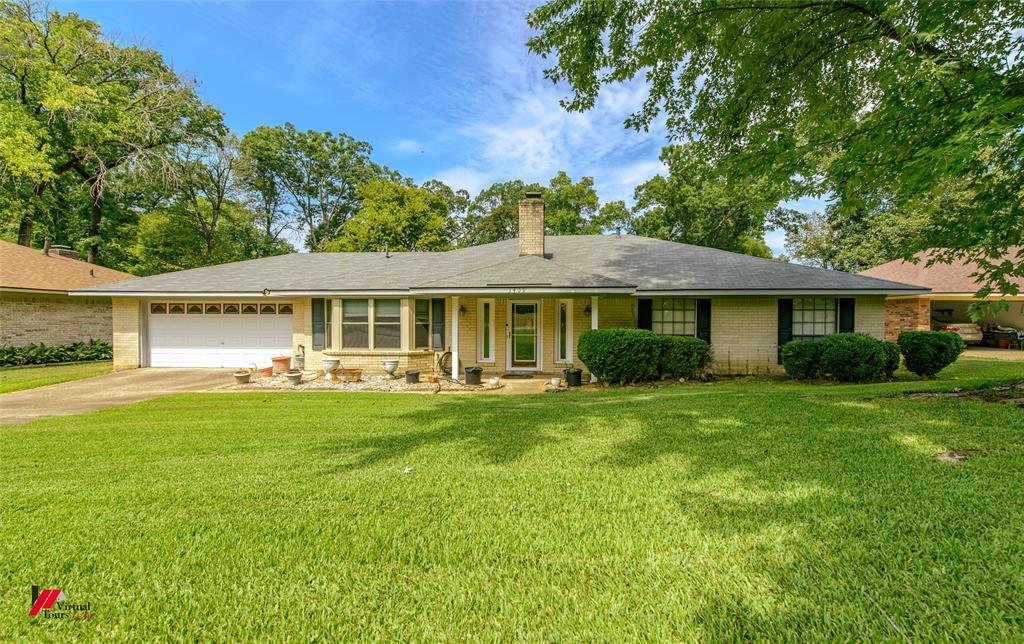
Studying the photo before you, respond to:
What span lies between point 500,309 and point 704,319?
19.2ft

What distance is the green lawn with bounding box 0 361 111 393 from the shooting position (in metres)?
9.86

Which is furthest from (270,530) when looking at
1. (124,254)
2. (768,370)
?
(124,254)

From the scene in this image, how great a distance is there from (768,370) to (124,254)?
3441cm

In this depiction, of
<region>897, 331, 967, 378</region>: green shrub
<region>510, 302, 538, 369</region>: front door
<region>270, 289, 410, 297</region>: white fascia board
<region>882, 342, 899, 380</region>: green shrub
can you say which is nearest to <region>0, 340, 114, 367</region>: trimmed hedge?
<region>270, 289, 410, 297</region>: white fascia board

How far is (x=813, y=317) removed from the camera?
1113 centimetres

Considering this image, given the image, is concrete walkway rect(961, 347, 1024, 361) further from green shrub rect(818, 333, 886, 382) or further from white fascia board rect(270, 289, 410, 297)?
white fascia board rect(270, 289, 410, 297)

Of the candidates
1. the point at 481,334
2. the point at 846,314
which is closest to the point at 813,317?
the point at 846,314

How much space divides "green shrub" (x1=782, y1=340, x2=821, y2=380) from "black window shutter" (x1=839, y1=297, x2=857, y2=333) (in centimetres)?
245

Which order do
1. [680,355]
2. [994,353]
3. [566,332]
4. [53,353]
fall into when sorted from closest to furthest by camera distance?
[680,355], [566,332], [53,353], [994,353]

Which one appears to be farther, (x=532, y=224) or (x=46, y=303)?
(x=46, y=303)

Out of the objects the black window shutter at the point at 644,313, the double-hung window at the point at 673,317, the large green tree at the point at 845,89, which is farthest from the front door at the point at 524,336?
the large green tree at the point at 845,89

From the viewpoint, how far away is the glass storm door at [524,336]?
38.8 ft

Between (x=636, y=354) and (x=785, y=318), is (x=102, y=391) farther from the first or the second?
(x=785, y=318)

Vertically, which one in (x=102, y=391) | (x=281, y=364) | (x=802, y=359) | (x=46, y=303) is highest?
(x=46, y=303)
